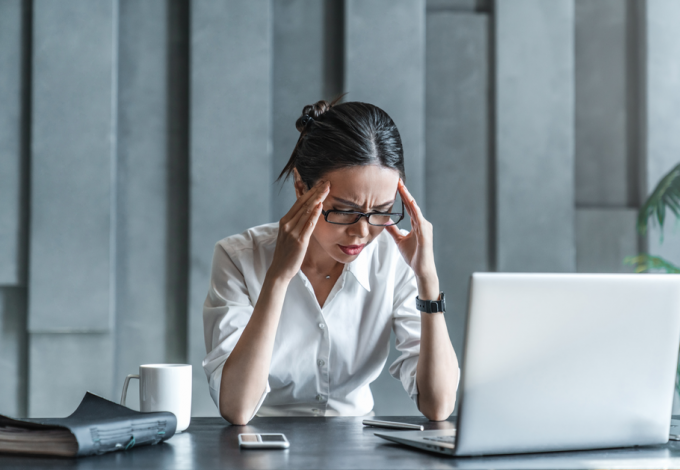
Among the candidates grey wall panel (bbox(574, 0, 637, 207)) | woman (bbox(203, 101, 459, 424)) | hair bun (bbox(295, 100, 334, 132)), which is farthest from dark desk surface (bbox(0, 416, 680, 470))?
grey wall panel (bbox(574, 0, 637, 207))

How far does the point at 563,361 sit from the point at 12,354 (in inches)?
82.4

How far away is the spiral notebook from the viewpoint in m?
0.78

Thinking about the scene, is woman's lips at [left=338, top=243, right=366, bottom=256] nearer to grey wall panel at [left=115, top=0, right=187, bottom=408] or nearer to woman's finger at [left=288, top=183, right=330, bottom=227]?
woman's finger at [left=288, top=183, right=330, bottom=227]

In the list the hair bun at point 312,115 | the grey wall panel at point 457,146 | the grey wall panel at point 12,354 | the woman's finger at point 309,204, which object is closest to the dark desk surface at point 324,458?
the woman's finger at point 309,204

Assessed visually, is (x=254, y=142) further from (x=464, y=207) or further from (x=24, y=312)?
(x=24, y=312)

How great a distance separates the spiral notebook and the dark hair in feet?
2.20

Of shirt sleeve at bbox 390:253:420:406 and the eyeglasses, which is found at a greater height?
the eyeglasses

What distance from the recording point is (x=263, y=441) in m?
0.87

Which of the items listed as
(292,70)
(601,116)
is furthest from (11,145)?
(601,116)

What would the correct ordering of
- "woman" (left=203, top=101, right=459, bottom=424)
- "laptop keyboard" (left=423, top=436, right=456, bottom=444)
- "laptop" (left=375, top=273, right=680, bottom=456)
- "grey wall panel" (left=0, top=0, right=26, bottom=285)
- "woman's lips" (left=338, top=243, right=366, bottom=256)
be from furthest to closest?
"grey wall panel" (left=0, top=0, right=26, bottom=285)
"woman's lips" (left=338, top=243, right=366, bottom=256)
"woman" (left=203, top=101, right=459, bottom=424)
"laptop keyboard" (left=423, top=436, right=456, bottom=444)
"laptop" (left=375, top=273, right=680, bottom=456)

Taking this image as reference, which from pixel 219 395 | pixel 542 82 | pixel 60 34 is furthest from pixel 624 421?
pixel 60 34

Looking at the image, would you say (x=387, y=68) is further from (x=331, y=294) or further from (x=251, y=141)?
(x=331, y=294)

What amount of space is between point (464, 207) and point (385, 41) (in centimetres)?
72

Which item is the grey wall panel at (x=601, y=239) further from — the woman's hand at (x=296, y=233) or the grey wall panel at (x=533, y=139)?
the woman's hand at (x=296, y=233)
